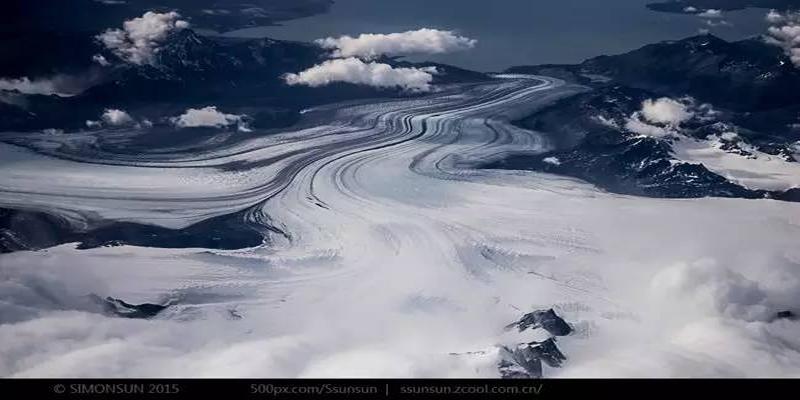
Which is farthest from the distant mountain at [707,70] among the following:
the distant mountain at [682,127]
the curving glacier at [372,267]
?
the curving glacier at [372,267]

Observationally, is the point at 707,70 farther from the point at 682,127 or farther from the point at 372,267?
the point at 372,267

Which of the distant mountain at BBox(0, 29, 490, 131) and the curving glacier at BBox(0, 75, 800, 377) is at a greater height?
the distant mountain at BBox(0, 29, 490, 131)

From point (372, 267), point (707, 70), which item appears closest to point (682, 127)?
point (707, 70)

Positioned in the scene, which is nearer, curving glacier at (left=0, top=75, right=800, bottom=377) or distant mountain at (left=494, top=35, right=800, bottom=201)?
curving glacier at (left=0, top=75, right=800, bottom=377)

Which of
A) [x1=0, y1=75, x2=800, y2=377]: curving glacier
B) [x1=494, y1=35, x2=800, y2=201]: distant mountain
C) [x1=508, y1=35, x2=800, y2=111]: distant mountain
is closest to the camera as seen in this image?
[x1=0, y1=75, x2=800, y2=377]: curving glacier

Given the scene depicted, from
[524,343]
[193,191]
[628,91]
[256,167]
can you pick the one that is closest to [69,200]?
[193,191]

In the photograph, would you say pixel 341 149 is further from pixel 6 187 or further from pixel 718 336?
pixel 718 336

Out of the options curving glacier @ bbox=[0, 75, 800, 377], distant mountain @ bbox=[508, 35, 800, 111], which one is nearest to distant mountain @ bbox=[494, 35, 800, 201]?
distant mountain @ bbox=[508, 35, 800, 111]

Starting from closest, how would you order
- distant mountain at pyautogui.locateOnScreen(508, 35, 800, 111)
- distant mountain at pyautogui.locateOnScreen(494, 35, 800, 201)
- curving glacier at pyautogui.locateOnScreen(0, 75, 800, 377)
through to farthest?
curving glacier at pyautogui.locateOnScreen(0, 75, 800, 377)
distant mountain at pyautogui.locateOnScreen(494, 35, 800, 201)
distant mountain at pyautogui.locateOnScreen(508, 35, 800, 111)

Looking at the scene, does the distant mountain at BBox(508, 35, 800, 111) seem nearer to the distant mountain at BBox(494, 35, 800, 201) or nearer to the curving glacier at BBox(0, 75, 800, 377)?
the distant mountain at BBox(494, 35, 800, 201)
